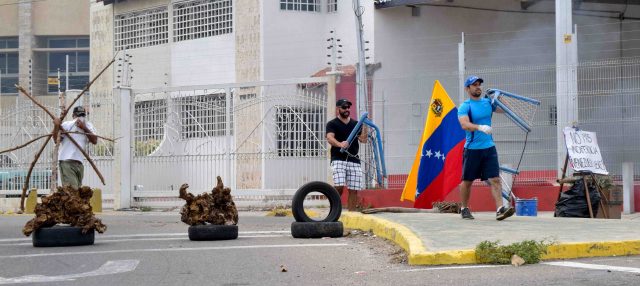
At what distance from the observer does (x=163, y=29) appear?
101ft

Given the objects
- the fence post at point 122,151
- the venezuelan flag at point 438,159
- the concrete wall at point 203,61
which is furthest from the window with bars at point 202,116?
the concrete wall at point 203,61

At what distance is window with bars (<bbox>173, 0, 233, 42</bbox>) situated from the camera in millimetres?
28719

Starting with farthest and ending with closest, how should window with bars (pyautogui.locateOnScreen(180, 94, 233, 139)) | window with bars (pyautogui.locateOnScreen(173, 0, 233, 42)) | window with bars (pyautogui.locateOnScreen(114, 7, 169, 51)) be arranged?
window with bars (pyautogui.locateOnScreen(114, 7, 169, 51)) → window with bars (pyautogui.locateOnScreen(173, 0, 233, 42)) → window with bars (pyautogui.locateOnScreen(180, 94, 233, 139))

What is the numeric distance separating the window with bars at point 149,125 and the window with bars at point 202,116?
1.48 feet

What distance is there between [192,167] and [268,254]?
10.1 metres

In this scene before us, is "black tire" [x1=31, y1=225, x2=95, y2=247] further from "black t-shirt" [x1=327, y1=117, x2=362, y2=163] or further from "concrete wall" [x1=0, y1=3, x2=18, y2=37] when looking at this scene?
"concrete wall" [x1=0, y1=3, x2=18, y2=37]

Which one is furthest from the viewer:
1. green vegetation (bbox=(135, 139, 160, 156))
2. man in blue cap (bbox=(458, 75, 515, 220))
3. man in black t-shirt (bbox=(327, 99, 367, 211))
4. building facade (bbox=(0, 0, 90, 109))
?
building facade (bbox=(0, 0, 90, 109))

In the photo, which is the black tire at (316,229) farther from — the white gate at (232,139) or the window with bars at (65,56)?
the window with bars at (65,56)

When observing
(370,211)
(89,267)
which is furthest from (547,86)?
(89,267)

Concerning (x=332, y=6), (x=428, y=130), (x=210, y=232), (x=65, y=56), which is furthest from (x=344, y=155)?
(x=65, y=56)

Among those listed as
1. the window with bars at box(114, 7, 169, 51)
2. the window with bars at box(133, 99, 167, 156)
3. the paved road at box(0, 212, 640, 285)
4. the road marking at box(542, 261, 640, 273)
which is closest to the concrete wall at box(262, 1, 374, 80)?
the window with bars at box(114, 7, 169, 51)

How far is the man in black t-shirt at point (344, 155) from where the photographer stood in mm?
13719

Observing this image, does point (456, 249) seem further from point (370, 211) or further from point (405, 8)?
point (405, 8)

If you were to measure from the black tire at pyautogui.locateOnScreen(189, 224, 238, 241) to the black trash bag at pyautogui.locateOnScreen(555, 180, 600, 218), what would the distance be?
4812mm
